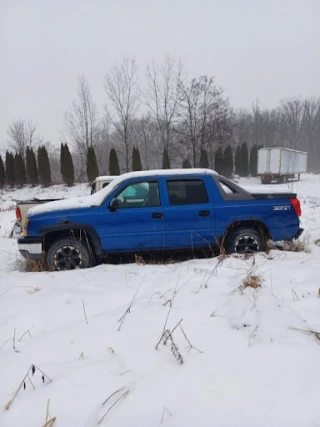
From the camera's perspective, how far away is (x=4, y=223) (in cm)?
1005

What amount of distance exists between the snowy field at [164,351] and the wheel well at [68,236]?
2.83 feet

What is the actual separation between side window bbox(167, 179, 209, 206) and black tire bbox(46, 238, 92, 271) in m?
1.73

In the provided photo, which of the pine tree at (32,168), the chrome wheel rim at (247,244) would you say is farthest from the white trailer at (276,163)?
the chrome wheel rim at (247,244)

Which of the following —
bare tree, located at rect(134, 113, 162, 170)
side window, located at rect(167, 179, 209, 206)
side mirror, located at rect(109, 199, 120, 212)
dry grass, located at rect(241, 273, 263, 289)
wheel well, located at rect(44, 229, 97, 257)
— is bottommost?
dry grass, located at rect(241, 273, 263, 289)

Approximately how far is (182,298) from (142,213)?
5.96 ft

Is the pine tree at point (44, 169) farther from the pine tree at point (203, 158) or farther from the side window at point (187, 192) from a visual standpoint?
the side window at point (187, 192)

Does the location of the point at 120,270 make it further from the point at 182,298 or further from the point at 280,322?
the point at 280,322

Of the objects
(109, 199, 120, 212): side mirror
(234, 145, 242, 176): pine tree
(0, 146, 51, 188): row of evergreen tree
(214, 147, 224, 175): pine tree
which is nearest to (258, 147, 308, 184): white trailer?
(214, 147, 224, 175): pine tree

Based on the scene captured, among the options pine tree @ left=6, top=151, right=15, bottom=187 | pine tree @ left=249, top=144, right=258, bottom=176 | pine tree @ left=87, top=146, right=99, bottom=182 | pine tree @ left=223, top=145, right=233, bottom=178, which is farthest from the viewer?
pine tree @ left=249, top=144, right=258, bottom=176

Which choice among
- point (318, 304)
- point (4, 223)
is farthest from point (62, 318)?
point (4, 223)

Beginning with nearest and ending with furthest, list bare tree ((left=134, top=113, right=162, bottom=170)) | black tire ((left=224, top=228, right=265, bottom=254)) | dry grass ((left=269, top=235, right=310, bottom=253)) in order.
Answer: black tire ((left=224, top=228, right=265, bottom=254))
dry grass ((left=269, top=235, right=310, bottom=253))
bare tree ((left=134, top=113, right=162, bottom=170))

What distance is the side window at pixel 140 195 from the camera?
4.43 metres

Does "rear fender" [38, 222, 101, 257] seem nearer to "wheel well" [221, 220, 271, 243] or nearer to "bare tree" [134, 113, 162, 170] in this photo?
"wheel well" [221, 220, 271, 243]

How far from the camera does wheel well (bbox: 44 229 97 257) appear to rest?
4305 mm
